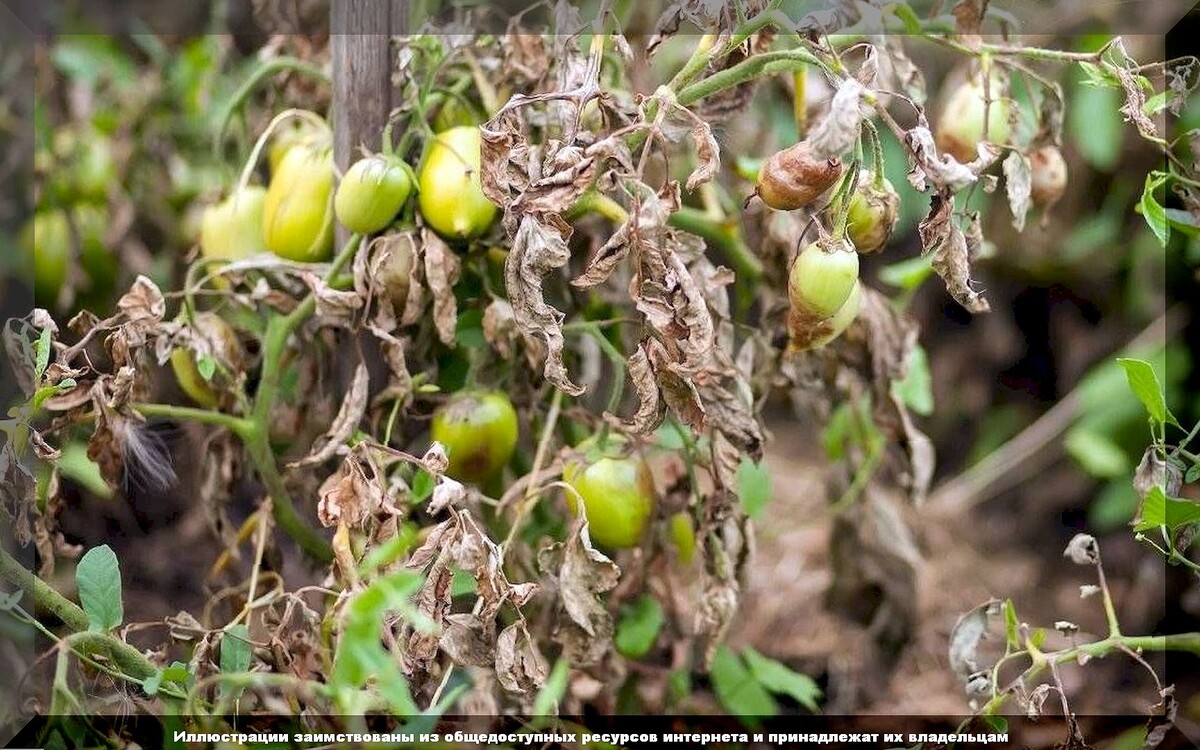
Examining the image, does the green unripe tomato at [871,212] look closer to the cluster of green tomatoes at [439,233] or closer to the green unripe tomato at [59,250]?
the cluster of green tomatoes at [439,233]

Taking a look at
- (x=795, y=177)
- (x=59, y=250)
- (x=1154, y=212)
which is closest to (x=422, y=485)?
(x=795, y=177)

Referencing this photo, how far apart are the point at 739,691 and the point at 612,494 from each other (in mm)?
427

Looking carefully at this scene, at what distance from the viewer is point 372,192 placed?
Answer: 0.93m

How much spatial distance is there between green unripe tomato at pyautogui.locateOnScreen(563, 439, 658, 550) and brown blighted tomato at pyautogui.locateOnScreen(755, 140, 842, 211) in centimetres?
28

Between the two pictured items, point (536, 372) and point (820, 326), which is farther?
point (536, 372)

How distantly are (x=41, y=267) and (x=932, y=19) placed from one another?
124cm

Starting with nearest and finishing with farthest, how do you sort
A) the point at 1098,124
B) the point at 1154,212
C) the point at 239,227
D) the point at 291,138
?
the point at 1154,212 < the point at 239,227 < the point at 291,138 < the point at 1098,124

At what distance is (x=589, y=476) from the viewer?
0.95 meters

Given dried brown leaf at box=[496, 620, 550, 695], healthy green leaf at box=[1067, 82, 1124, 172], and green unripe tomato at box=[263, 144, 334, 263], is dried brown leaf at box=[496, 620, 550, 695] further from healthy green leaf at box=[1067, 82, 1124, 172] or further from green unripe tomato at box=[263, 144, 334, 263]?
healthy green leaf at box=[1067, 82, 1124, 172]

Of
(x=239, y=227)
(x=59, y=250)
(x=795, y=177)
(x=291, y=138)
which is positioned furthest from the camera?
(x=59, y=250)

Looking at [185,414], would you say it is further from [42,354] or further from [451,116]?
[451,116]

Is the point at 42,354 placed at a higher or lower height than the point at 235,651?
higher

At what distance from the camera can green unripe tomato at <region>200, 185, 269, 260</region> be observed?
3.67ft

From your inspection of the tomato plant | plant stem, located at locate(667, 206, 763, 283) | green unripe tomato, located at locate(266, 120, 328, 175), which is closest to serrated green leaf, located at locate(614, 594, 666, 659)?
the tomato plant
